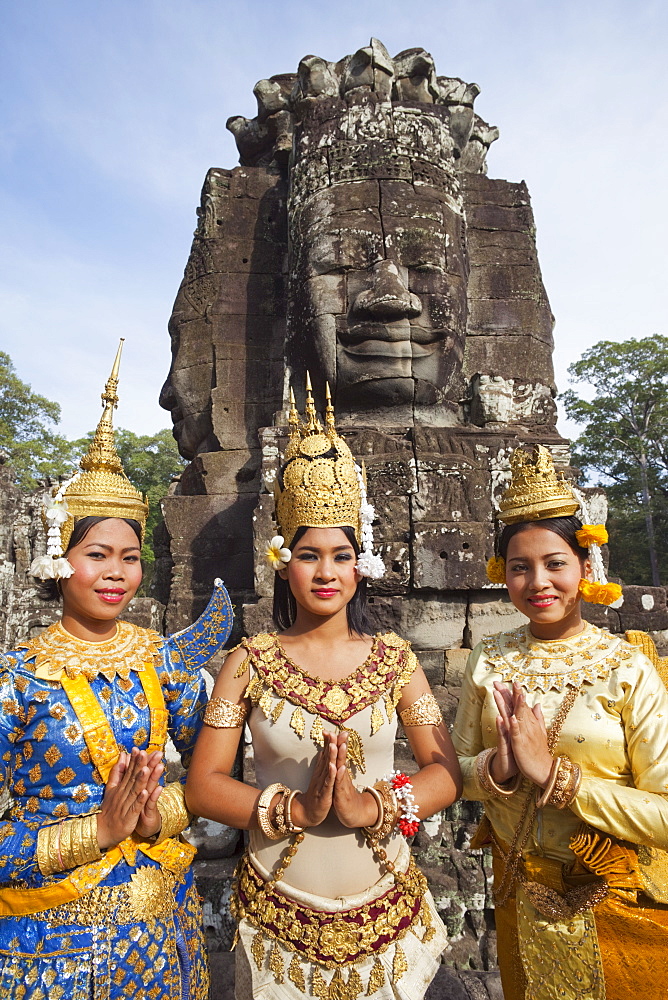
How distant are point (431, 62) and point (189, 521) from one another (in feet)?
17.4

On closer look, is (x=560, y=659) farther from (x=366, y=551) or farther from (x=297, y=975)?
(x=297, y=975)

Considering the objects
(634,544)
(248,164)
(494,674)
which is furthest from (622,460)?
(494,674)

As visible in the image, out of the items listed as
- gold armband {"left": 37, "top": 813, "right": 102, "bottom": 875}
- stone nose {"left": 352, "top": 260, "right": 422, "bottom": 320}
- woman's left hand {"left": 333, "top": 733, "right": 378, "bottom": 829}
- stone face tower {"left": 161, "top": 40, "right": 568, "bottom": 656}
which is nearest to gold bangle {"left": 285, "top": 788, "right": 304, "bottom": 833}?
woman's left hand {"left": 333, "top": 733, "right": 378, "bottom": 829}

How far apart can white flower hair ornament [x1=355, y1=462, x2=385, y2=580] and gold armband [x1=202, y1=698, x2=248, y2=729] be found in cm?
60

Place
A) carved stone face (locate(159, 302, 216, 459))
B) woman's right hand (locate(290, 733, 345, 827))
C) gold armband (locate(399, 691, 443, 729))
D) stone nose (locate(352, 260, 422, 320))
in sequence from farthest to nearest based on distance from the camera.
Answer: carved stone face (locate(159, 302, 216, 459)) < stone nose (locate(352, 260, 422, 320)) < gold armband (locate(399, 691, 443, 729)) < woman's right hand (locate(290, 733, 345, 827))

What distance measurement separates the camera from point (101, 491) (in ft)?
7.54

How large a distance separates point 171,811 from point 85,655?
0.57 meters

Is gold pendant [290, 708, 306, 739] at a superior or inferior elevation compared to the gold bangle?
superior

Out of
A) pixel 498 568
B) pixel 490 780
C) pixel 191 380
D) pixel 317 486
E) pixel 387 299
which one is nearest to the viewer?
pixel 490 780

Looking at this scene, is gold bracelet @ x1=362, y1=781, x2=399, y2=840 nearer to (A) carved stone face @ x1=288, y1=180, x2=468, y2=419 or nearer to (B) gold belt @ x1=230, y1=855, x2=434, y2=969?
(B) gold belt @ x1=230, y1=855, x2=434, y2=969

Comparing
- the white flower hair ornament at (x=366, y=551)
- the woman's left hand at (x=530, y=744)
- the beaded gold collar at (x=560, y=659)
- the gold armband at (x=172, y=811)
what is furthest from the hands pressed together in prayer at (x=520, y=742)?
the gold armband at (x=172, y=811)

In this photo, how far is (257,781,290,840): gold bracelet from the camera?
1.86m

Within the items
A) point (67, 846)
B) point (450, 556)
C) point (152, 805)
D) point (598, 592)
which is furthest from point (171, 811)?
point (450, 556)

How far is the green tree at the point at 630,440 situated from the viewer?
901 inches
